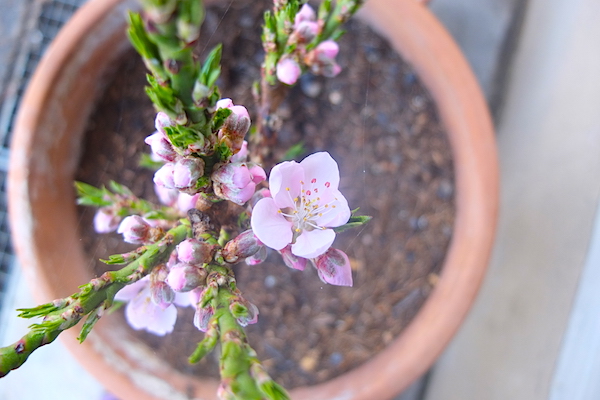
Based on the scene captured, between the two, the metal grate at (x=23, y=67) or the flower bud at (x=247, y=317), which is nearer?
the flower bud at (x=247, y=317)

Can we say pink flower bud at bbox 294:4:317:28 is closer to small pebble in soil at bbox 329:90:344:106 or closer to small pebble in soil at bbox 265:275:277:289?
small pebble in soil at bbox 329:90:344:106

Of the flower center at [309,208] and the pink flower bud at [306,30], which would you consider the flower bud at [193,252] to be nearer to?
the flower center at [309,208]

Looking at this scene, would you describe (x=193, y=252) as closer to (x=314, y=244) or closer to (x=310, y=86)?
(x=314, y=244)

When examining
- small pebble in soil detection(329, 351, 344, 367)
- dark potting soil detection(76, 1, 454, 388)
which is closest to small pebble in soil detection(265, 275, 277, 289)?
dark potting soil detection(76, 1, 454, 388)

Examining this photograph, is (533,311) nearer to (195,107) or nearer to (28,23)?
(195,107)

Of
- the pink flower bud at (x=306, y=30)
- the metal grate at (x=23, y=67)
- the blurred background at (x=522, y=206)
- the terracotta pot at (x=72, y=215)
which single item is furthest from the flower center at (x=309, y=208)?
the metal grate at (x=23, y=67)
